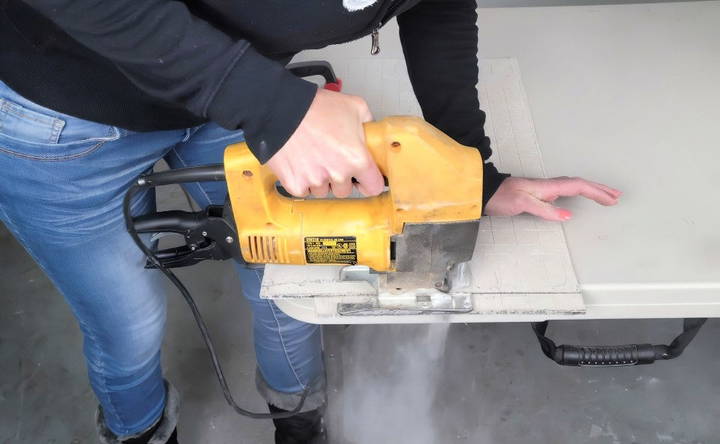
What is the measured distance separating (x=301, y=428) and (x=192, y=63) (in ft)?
3.22

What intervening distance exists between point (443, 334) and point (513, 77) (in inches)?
30.2

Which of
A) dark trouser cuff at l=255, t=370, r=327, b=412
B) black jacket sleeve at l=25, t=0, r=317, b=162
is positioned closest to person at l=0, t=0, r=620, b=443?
black jacket sleeve at l=25, t=0, r=317, b=162

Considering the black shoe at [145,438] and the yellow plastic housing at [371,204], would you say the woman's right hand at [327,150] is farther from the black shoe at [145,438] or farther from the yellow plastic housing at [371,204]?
the black shoe at [145,438]

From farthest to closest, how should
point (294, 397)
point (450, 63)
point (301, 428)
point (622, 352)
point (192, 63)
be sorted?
point (301, 428) → point (294, 397) → point (622, 352) → point (450, 63) → point (192, 63)

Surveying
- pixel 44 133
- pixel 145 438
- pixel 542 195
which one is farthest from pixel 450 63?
pixel 145 438

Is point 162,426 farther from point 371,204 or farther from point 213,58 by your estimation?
point 213,58

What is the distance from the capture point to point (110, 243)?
3.25ft

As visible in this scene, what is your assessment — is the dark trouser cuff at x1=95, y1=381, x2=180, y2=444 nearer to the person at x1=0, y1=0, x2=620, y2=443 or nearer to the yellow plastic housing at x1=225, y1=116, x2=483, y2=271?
the person at x1=0, y1=0, x2=620, y2=443

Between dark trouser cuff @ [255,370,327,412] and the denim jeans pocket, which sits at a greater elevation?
the denim jeans pocket

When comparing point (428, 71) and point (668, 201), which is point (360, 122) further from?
point (668, 201)

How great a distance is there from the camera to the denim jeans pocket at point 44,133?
82 cm

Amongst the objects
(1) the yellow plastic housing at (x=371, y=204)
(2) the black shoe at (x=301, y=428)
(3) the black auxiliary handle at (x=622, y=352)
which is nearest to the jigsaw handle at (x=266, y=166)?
(1) the yellow plastic housing at (x=371, y=204)

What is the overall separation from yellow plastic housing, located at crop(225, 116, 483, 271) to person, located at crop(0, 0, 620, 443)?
0.11 ft

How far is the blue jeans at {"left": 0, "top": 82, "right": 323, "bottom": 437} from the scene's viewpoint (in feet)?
2.78
